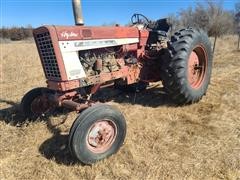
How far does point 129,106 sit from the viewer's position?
6.02 metres

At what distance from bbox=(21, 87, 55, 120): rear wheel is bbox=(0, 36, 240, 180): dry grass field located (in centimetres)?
21

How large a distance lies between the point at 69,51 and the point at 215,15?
26113 millimetres

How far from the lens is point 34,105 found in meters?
5.32

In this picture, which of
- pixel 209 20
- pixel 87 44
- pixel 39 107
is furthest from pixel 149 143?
pixel 209 20

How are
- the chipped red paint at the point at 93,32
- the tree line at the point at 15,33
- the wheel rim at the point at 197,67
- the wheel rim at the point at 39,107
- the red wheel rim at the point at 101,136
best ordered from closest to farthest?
the red wheel rim at the point at 101,136 → the chipped red paint at the point at 93,32 → the wheel rim at the point at 39,107 → the wheel rim at the point at 197,67 → the tree line at the point at 15,33

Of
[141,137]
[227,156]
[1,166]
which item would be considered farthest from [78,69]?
[227,156]

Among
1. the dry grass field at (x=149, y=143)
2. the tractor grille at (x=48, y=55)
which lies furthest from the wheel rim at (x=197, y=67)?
the tractor grille at (x=48, y=55)

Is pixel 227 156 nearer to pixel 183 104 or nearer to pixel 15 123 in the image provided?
pixel 183 104

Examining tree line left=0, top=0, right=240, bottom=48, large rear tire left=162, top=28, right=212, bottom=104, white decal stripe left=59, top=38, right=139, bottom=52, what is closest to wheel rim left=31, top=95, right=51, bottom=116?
white decal stripe left=59, top=38, right=139, bottom=52

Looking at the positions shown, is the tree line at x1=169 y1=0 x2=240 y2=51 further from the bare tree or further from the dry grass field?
the dry grass field

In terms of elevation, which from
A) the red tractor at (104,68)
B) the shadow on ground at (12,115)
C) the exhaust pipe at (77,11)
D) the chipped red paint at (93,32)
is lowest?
the shadow on ground at (12,115)

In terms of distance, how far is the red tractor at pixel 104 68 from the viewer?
4012 millimetres

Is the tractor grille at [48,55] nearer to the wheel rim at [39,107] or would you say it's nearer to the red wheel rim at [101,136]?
the wheel rim at [39,107]

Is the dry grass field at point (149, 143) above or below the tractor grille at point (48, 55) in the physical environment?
below
